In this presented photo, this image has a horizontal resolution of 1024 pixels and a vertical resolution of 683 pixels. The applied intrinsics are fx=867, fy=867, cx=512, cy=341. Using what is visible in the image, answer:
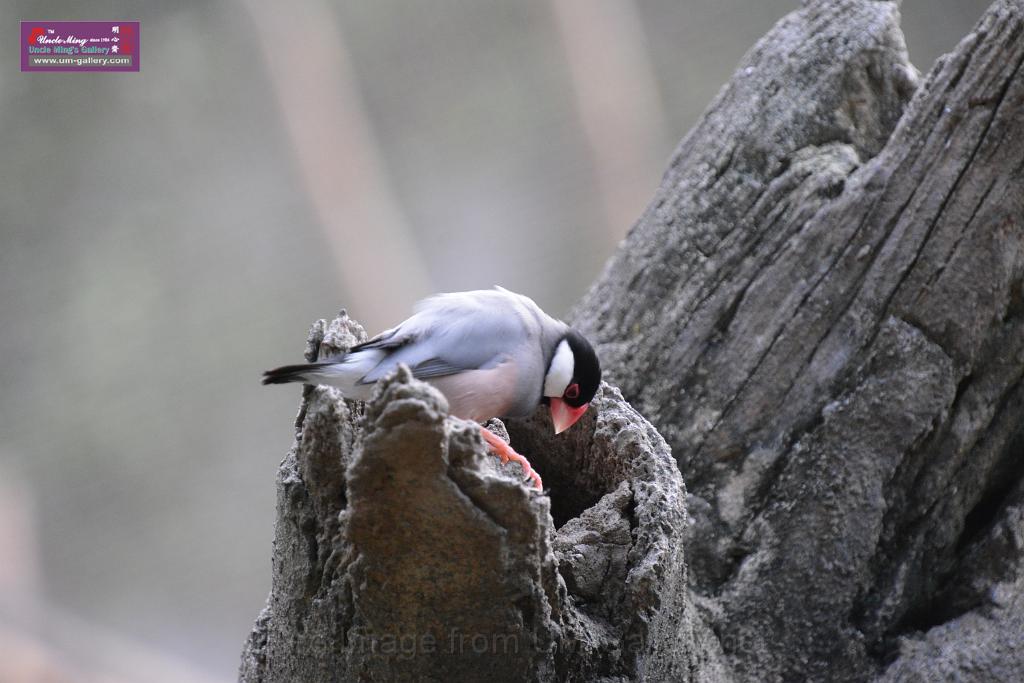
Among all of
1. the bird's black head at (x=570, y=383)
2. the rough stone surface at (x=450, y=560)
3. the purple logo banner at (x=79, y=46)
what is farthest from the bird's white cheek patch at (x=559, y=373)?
the purple logo banner at (x=79, y=46)

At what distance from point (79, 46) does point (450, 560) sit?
302cm

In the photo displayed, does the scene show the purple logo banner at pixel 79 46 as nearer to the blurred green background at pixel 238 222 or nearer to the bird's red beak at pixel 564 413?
the blurred green background at pixel 238 222

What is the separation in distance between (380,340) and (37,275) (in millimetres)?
3107

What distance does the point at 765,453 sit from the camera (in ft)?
6.20

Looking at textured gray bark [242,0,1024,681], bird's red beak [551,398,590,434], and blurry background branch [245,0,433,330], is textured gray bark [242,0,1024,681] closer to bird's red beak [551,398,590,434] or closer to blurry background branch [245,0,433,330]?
bird's red beak [551,398,590,434]

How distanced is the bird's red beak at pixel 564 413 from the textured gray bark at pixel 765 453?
0.14 feet

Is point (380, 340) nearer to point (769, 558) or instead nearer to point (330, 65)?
point (769, 558)

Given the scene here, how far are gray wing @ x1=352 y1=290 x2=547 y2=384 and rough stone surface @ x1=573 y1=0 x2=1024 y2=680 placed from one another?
0.58 metres

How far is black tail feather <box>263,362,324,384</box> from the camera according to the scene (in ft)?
4.21

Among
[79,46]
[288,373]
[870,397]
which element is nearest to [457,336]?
[288,373]

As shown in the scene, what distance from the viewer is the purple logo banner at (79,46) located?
3332 millimetres

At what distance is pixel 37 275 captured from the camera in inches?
153

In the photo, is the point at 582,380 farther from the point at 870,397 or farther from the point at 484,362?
the point at 870,397

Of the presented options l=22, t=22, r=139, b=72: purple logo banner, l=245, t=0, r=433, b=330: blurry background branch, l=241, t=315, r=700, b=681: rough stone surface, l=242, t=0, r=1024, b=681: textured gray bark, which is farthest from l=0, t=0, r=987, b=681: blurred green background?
l=241, t=315, r=700, b=681: rough stone surface
